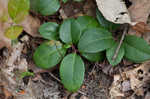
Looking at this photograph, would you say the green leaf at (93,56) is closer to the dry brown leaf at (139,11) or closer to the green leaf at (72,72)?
the green leaf at (72,72)

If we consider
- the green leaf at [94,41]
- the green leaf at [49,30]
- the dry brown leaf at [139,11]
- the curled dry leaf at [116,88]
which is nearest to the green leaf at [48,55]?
the green leaf at [49,30]

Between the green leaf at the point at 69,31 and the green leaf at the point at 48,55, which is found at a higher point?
the green leaf at the point at 69,31

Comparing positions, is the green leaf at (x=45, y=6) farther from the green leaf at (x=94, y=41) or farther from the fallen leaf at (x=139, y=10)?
the fallen leaf at (x=139, y=10)

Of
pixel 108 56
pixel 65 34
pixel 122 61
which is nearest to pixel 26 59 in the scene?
pixel 65 34

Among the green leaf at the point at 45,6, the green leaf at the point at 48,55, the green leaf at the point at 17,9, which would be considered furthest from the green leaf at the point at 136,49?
the green leaf at the point at 17,9

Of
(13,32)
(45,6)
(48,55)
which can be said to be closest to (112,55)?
(48,55)

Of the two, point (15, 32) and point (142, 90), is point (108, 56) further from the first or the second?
point (15, 32)

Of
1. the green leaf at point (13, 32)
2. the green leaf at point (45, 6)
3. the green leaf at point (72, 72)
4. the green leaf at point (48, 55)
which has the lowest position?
A: the green leaf at point (72, 72)

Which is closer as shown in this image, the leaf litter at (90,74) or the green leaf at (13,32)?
the green leaf at (13,32)
